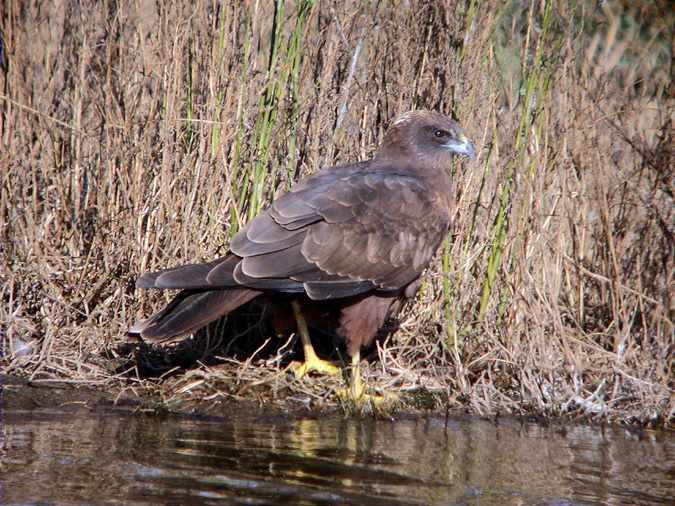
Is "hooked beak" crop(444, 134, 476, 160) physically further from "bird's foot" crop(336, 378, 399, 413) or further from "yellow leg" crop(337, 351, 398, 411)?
"bird's foot" crop(336, 378, 399, 413)

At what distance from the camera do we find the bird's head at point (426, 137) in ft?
19.5

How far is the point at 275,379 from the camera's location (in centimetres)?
569

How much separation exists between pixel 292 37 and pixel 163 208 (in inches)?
48.7

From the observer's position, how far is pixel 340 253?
18.3ft

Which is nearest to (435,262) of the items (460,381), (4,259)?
(460,381)

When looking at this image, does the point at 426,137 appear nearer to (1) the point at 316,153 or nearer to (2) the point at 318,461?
(1) the point at 316,153

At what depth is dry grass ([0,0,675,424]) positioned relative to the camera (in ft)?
18.9

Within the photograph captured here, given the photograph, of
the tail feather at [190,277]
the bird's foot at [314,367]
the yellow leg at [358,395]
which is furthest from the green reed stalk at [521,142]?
the tail feather at [190,277]

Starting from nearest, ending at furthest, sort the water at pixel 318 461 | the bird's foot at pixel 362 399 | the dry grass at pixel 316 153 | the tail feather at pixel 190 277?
the water at pixel 318 461
the tail feather at pixel 190 277
the bird's foot at pixel 362 399
the dry grass at pixel 316 153

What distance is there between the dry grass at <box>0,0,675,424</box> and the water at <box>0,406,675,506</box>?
1.70 ft

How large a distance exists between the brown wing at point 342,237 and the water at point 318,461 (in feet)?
2.43

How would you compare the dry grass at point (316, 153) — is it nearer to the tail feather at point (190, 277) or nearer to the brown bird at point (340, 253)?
the brown bird at point (340, 253)

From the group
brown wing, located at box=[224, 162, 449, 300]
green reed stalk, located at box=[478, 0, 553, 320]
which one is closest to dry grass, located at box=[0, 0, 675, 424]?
green reed stalk, located at box=[478, 0, 553, 320]

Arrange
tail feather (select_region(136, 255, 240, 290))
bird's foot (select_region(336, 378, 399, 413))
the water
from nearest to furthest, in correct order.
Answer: the water → tail feather (select_region(136, 255, 240, 290)) → bird's foot (select_region(336, 378, 399, 413))
